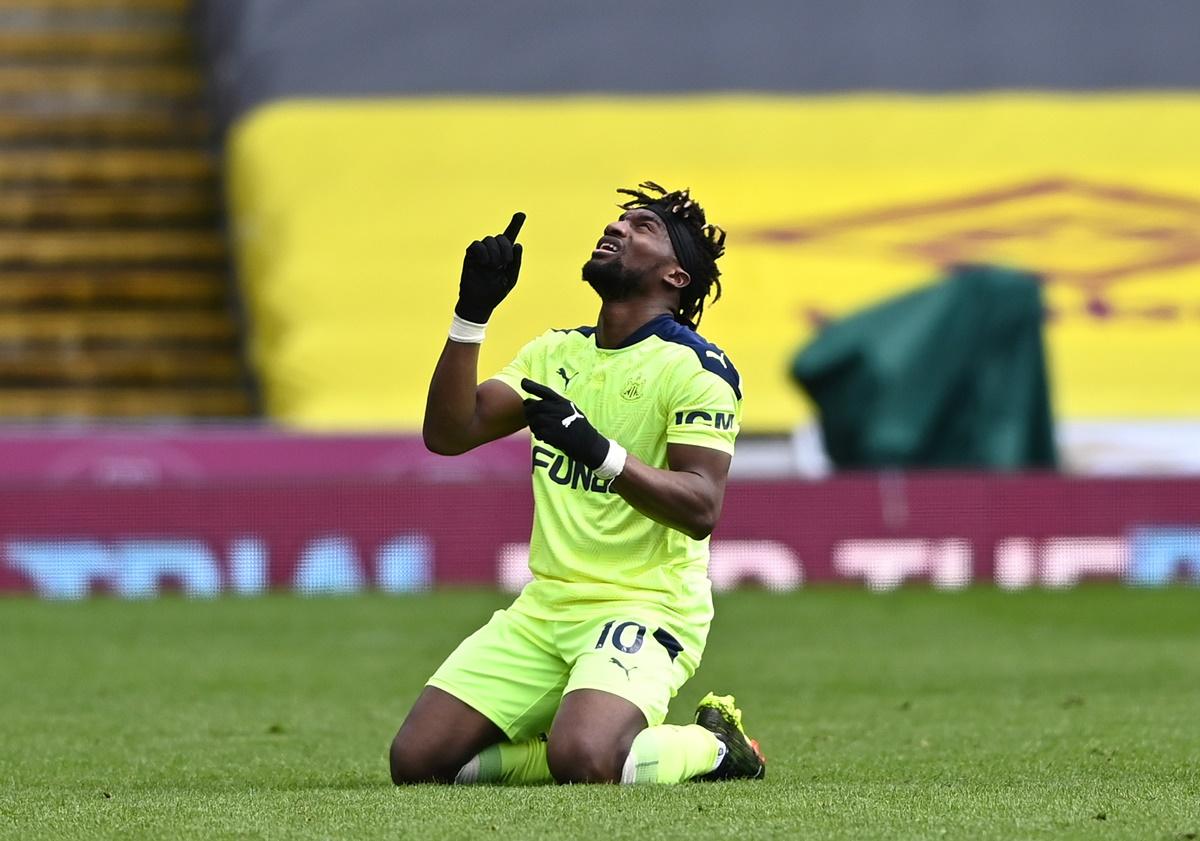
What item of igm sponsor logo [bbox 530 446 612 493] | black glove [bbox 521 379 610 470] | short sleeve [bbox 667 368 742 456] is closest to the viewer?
black glove [bbox 521 379 610 470]

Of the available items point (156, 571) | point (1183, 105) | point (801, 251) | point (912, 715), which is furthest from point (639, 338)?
point (1183, 105)

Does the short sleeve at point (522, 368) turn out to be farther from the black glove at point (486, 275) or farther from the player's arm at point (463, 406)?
the black glove at point (486, 275)

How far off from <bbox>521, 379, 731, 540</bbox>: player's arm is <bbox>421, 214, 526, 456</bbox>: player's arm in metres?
0.41

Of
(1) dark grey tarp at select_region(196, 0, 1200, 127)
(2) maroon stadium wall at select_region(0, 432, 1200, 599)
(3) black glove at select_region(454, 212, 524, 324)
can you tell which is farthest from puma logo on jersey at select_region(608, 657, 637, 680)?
(1) dark grey tarp at select_region(196, 0, 1200, 127)

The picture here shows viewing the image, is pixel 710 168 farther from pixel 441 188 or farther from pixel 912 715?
pixel 912 715

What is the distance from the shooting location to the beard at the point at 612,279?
247 inches

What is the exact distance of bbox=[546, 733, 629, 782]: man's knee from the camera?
5891 millimetres

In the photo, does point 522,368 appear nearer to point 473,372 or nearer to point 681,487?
point 473,372

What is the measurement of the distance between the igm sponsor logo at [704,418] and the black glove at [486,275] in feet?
2.02

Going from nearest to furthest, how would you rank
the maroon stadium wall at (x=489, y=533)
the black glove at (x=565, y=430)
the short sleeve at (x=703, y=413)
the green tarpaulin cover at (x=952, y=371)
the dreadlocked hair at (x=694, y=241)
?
the black glove at (x=565, y=430), the short sleeve at (x=703, y=413), the dreadlocked hair at (x=694, y=241), the maroon stadium wall at (x=489, y=533), the green tarpaulin cover at (x=952, y=371)

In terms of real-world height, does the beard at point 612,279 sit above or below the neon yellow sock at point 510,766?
above

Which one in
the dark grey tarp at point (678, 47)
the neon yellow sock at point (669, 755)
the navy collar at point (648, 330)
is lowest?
the neon yellow sock at point (669, 755)

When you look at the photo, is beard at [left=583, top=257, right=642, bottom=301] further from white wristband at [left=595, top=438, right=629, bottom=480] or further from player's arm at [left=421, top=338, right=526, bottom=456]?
white wristband at [left=595, top=438, right=629, bottom=480]

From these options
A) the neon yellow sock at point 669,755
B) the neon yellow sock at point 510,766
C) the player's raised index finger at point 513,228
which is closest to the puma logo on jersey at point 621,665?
the neon yellow sock at point 669,755
